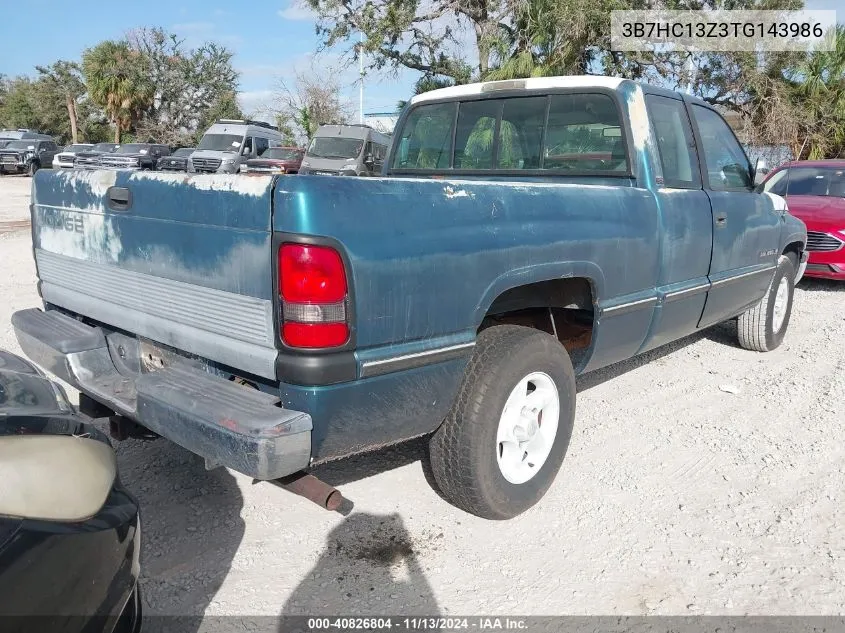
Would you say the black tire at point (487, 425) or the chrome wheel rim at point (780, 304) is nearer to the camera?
the black tire at point (487, 425)

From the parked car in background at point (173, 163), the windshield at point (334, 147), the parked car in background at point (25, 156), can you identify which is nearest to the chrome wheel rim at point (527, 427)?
the windshield at point (334, 147)

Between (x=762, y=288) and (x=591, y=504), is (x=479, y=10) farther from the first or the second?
(x=591, y=504)

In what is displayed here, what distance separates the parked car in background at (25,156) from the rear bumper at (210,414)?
108 feet

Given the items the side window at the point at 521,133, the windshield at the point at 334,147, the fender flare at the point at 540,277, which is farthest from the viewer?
the windshield at the point at 334,147

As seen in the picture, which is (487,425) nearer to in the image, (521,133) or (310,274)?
(310,274)

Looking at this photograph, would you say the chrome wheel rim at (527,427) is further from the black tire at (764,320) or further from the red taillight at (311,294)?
the black tire at (764,320)

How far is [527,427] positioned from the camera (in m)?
3.20

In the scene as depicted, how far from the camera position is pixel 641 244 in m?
3.63

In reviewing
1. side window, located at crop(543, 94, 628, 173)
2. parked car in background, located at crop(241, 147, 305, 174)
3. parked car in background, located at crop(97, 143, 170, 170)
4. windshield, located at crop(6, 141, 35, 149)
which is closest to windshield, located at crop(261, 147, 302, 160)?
parked car in background, located at crop(241, 147, 305, 174)

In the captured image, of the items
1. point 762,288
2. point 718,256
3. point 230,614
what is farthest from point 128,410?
point 762,288

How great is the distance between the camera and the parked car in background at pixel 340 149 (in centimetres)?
2075

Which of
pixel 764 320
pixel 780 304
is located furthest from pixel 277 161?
pixel 764 320

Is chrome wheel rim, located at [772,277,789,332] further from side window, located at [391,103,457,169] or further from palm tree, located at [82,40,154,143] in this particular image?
palm tree, located at [82,40,154,143]

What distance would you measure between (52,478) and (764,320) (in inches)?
Answer: 221
